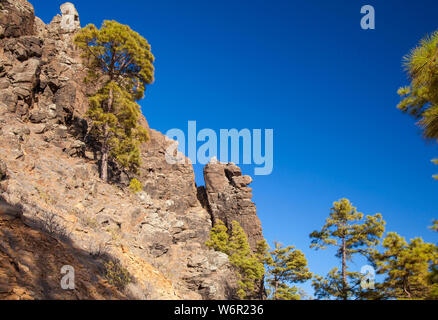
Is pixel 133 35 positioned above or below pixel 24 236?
above

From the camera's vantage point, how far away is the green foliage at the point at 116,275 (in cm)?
742

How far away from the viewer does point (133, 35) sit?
23.1m

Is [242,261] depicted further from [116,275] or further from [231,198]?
[116,275]

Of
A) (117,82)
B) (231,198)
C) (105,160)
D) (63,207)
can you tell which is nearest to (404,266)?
(63,207)

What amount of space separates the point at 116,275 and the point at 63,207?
Result: 551 centimetres

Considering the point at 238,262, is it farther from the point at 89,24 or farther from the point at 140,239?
the point at 89,24

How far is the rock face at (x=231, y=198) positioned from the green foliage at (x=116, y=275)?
39.6 metres

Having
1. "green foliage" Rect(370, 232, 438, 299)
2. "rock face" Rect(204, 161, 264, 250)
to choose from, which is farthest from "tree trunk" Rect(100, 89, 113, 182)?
"rock face" Rect(204, 161, 264, 250)

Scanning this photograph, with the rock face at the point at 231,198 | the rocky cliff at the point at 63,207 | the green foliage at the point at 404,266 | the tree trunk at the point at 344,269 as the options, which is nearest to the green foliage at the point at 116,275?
the rocky cliff at the point at 63,207

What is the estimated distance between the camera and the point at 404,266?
14000 millimetres

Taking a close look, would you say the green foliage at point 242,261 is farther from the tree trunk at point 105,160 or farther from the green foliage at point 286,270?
the tree trunk at point 105,160

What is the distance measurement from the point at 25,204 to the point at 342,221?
21404 millimetres
